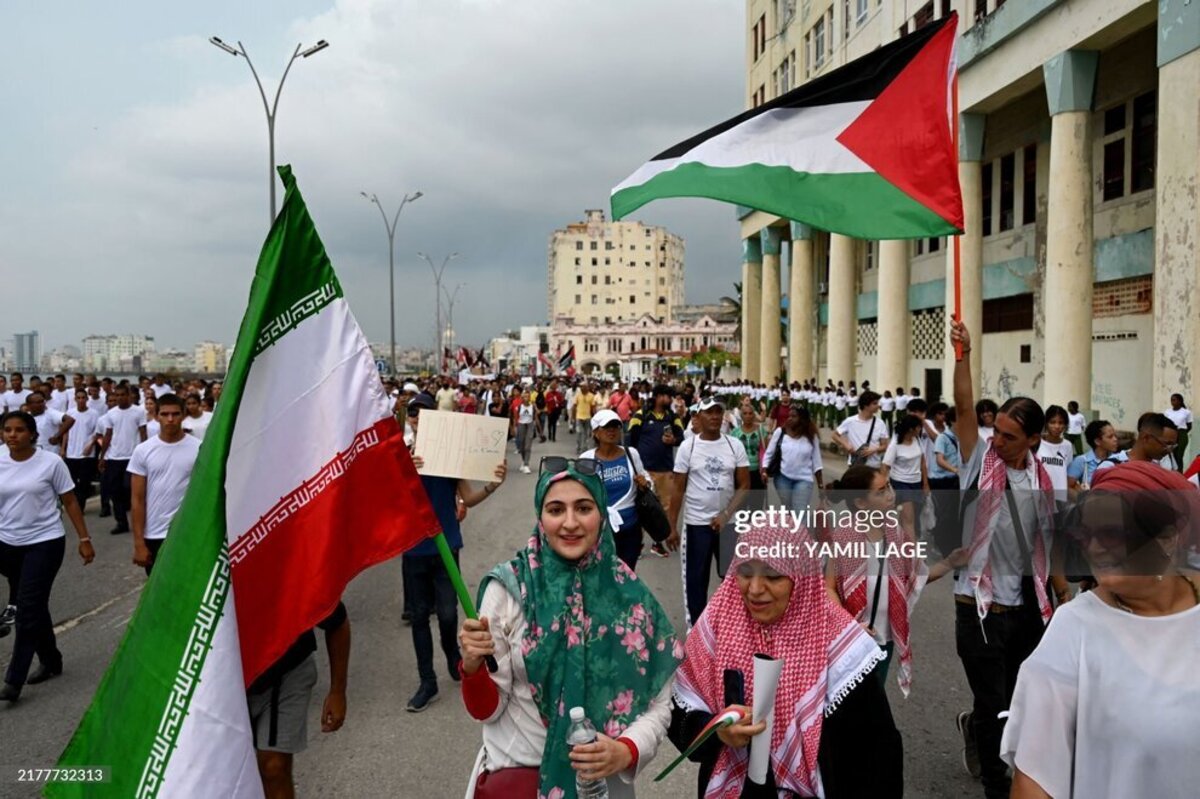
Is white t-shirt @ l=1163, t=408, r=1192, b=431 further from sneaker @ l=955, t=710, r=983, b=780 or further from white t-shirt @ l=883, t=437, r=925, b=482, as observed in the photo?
sneaker @ l=955, t=710, r=983, b=780

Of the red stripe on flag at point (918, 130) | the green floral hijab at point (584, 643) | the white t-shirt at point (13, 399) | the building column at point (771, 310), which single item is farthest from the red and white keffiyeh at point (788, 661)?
the building column at point (771, 310)

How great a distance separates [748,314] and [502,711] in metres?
42.0

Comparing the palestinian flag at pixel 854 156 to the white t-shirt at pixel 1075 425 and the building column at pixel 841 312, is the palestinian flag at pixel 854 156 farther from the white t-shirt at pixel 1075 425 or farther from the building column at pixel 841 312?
the building column at pixel 841 312

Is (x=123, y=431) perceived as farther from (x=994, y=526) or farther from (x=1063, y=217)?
(x=1063, y=217)

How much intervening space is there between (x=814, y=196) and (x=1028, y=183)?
21.6 meters

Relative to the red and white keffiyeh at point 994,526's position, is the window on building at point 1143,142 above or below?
above

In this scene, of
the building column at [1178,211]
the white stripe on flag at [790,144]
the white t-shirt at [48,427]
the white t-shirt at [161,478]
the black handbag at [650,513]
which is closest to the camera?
the white stripe on flag at [790,144]

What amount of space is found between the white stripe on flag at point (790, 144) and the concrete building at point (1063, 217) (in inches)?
450

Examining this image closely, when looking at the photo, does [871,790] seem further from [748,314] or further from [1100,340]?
[748,314]

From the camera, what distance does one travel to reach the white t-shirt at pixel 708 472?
6.69 metres

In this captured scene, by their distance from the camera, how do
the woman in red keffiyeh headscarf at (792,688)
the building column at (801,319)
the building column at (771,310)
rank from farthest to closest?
the building column at (771,310), the building column at (801,319), the woman in red keffiyeh headscarf at (792,688)

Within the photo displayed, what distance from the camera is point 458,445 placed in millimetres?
5305

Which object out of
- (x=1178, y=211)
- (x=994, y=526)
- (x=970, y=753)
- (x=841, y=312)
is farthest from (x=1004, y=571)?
(x=841, y=312)

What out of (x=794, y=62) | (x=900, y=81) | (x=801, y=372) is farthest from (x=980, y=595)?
(x=794, y=62)
